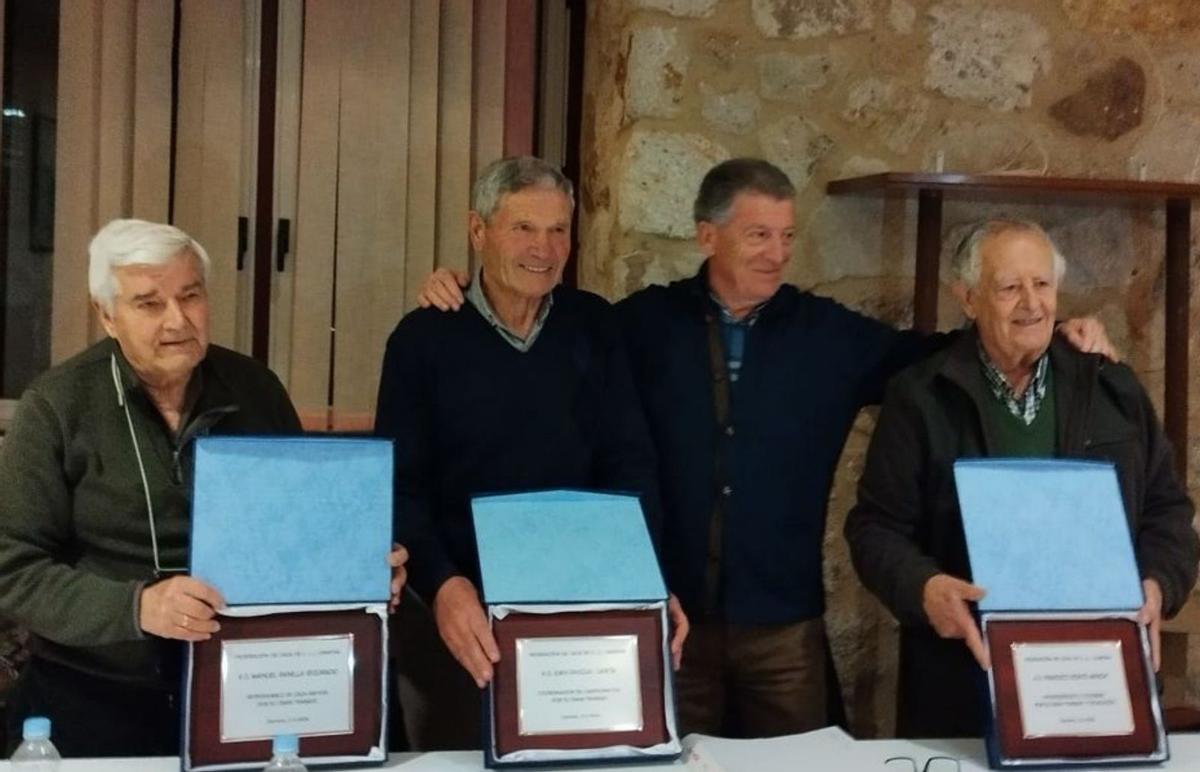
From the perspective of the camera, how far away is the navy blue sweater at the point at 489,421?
6.16 ft

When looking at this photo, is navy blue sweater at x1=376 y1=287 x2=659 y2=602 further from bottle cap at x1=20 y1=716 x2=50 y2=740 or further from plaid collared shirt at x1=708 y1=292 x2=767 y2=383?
bottle cap at x1=20 y1=716 x2=50 y2=740

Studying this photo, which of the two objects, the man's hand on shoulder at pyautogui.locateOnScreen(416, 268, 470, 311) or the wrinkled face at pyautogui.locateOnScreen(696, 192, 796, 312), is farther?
the wrinkled face at pyautogui.locateOnScreen(696, 192, 796, 312)

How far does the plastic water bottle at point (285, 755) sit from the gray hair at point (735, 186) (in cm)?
116

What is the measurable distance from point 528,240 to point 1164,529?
1.09 meters

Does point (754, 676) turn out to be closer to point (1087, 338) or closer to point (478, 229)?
point (1087, 338)

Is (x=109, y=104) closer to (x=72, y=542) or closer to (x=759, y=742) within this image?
(x=72, y=542)

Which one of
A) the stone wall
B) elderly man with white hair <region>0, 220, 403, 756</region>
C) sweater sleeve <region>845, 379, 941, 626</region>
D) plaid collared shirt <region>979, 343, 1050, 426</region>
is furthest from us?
the stone wall

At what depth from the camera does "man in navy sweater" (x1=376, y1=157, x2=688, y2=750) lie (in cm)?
188

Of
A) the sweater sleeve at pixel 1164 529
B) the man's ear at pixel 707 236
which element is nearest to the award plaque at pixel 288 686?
the man's ear at pixel 707 236

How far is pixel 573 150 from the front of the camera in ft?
9.77

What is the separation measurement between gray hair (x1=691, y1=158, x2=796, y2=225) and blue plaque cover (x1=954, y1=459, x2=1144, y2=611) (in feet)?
2.22

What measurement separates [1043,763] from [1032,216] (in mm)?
1494

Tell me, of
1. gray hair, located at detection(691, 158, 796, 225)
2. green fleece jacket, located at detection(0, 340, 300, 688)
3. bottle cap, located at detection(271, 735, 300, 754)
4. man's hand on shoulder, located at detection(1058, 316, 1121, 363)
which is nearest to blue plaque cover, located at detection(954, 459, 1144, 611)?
man's hand on shoulder, located at detection(1058, 316, 1121, 363)

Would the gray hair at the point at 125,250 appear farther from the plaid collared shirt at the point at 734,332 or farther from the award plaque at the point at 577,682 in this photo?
the plaid collared shirt at the point at 734,332
